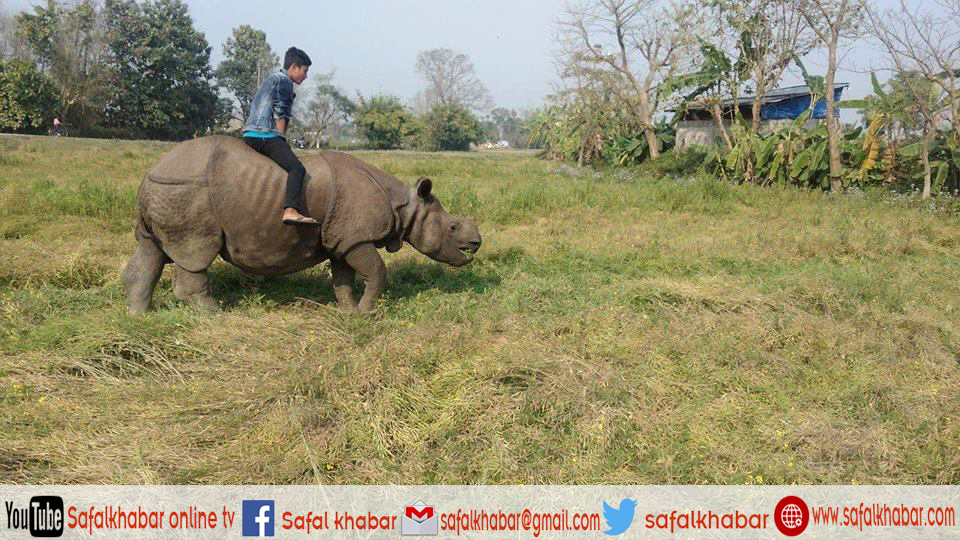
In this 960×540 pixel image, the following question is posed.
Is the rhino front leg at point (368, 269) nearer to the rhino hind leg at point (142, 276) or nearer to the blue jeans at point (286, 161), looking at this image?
the blue jeans at point (286, 161)

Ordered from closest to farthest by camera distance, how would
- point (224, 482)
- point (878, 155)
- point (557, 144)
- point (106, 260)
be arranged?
point (224, 482), point (106, 260), point (878, 155), point (557, 144)

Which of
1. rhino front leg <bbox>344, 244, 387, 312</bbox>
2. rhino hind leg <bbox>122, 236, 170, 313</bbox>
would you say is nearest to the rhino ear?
rhino front leg <bbox>344, 244, 387, 312</bbox>

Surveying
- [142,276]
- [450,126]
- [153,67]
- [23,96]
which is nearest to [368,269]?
[142,276]

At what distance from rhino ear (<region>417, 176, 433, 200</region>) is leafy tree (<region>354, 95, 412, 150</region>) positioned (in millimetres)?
38769

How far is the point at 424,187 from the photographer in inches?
240

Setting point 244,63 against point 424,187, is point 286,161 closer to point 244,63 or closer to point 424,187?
point 424,187

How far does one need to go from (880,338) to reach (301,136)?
154 feet

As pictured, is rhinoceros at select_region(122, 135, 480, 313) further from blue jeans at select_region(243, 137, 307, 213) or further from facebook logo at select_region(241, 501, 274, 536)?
facebook logo at select_region(241, 501, 274, 536)

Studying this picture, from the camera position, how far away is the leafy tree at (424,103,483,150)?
4650cm

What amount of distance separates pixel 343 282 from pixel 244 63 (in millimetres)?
44785

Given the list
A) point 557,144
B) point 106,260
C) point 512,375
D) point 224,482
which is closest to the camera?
point 224,482

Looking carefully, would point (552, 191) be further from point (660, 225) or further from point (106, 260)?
point (106, 260)

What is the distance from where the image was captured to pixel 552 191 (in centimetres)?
1249

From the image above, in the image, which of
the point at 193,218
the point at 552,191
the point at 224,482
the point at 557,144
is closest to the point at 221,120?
the point at 557,144
